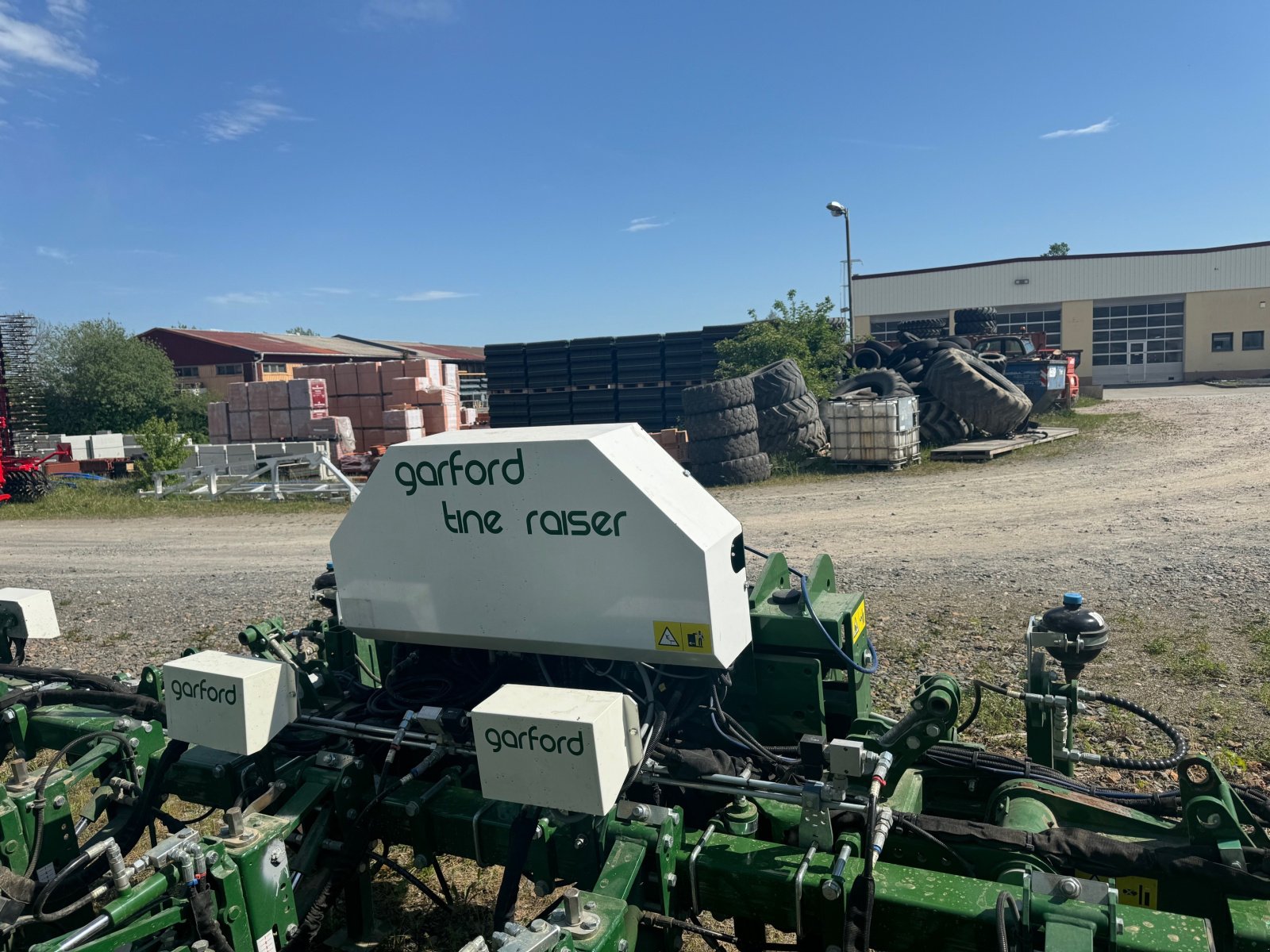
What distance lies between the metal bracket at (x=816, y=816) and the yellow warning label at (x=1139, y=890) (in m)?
0.82

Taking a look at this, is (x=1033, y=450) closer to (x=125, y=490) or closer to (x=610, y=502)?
(x=610, y=502)

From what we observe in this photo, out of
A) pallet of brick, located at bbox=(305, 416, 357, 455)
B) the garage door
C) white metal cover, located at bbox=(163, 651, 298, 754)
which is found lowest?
white metal cover, located at bbox=(163, 651, 298, 754)

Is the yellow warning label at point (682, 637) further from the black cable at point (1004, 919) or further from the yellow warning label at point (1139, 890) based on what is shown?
the yellow warning label at point (1139, 890)

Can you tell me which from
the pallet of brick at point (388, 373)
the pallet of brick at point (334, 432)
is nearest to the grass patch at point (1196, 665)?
the pallet of brick at point (334, 432)

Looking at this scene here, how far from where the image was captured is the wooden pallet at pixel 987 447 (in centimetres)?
1478

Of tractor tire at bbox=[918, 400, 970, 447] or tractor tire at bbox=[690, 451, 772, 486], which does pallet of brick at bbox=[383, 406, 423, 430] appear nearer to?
tractor tire at bbox=[690, 451, 772, 486]

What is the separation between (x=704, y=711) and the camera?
3061 mm

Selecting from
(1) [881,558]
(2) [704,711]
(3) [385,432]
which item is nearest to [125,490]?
(3) [385,432]

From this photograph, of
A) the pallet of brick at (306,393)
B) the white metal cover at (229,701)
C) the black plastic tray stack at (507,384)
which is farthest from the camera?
the black plastic tray stack at (507,384)

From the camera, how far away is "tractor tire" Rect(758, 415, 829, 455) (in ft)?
49.0

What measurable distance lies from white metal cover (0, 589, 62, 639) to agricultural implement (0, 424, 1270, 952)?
2.84ft

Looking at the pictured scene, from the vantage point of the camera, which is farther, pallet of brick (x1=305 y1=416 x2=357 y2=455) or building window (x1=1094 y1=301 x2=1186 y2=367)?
building window (x1=1094 y1=301 x2=1186 y2=367)

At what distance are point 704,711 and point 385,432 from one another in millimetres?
16613

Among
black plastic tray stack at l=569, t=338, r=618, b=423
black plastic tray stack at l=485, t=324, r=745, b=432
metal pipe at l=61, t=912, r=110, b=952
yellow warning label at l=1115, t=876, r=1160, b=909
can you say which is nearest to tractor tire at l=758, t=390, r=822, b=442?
black plastic tray stack at l=485, t=324, r=745, b=432
